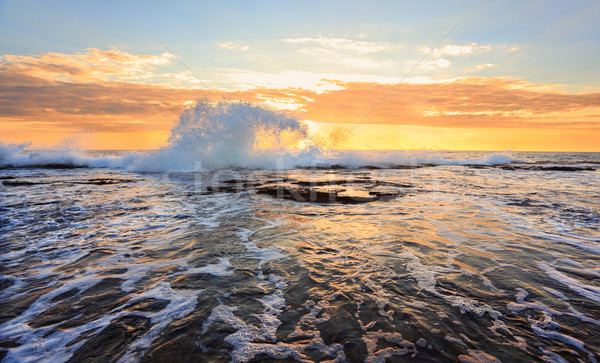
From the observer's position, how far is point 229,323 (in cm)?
276

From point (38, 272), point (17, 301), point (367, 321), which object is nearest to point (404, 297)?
point (367, 321)

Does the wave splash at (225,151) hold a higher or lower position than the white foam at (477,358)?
higher

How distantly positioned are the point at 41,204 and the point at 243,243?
7997mm

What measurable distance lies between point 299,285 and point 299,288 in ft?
0.26

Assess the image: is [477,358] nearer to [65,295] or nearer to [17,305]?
[65,295]

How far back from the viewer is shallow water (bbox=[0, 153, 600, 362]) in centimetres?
243

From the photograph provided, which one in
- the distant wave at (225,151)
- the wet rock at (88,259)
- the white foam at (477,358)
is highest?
the distant wave at (225,151)

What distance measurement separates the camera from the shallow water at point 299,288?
7.96 feet

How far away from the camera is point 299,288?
3475 mm

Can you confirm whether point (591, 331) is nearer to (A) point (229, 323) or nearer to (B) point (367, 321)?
(B) point (367, 321)

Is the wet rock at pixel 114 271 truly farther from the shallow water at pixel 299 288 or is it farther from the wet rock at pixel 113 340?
the wet rock at pixel 113 340

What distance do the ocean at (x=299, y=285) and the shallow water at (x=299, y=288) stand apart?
20 millimetres

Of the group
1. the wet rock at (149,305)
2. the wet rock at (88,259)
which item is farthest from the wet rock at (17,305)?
the wet rock at (149,305)

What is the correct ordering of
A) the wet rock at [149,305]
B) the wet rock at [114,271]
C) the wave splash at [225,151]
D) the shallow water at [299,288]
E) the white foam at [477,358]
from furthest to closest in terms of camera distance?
the wave splash at [225,151]
the wet rock at [114,271]
the wet rock at [149,305]
the shallow water at [299,288]
the white foam at [477,358]
